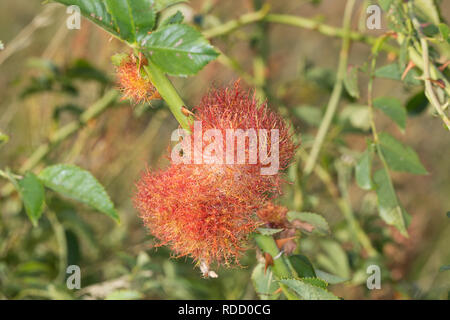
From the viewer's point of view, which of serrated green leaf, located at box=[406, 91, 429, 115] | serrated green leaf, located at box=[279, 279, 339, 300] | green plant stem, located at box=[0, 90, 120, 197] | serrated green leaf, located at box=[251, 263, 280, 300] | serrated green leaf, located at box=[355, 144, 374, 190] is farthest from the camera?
green plant stem, located at box=[0, 90, 120, 197]

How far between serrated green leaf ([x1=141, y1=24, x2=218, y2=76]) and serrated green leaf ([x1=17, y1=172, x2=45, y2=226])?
28 cm

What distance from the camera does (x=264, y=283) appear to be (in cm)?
67

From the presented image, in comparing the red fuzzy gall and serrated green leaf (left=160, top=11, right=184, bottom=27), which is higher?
serrated green leaf (left=160, top=11, right=184, bottom=27)

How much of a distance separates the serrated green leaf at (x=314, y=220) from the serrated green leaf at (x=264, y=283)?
0.32 feet

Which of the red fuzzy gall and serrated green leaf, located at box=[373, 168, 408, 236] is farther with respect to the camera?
serrated green leaf, located at box=[373, 168, 408, 236]

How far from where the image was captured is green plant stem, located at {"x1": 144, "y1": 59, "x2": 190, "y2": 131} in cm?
57

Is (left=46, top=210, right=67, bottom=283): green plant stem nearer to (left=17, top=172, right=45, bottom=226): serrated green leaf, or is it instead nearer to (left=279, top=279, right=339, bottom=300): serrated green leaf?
(left=17, top=172, right=45, bottom=226): serrated green leaf

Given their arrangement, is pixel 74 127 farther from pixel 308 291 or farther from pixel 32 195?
pixel 308 291

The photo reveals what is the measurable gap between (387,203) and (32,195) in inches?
23.9

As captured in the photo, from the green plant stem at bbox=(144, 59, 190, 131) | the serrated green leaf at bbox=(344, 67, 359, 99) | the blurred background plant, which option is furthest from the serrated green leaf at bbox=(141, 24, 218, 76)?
the serrated green leaf at bbox=(344, 67, 359, 99)

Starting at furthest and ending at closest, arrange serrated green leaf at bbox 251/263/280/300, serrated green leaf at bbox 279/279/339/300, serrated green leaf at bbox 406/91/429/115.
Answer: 1. serrated green leaf at bbox 406/91/429/115
2. serrated green leaf at bbox 251/263/280/300
3. serrated green leaf at bbox 279/279/339/300

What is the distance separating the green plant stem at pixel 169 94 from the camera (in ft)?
1.86

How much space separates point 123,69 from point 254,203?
0.87ft

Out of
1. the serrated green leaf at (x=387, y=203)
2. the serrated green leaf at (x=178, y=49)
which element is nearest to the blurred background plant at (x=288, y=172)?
the serrated green leaf at (x=387, y=203)
